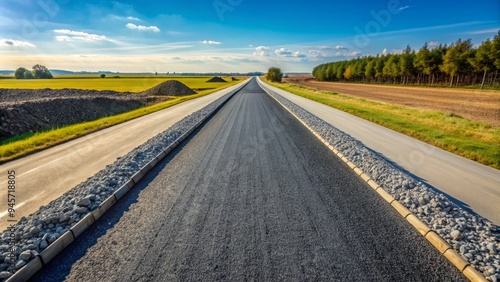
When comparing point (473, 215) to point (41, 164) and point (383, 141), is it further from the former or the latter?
point (41, 164)

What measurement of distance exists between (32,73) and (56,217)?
13331 cm

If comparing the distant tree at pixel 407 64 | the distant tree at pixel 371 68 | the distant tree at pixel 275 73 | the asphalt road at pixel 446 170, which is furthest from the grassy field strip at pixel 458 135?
the distant tree at pixel 275 73

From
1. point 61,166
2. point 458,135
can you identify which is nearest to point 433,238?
point 61,166

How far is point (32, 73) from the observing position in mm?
100875

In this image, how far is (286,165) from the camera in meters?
7.92

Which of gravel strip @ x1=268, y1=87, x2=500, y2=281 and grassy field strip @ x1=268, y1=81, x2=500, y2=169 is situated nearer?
gravel strip @ x1=268, y1=87, x2=500, y2=281

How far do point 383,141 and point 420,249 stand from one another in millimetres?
8210

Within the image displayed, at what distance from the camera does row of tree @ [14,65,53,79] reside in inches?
3844

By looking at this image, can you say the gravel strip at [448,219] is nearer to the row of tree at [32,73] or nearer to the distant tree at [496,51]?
the distant tree at [496,51]

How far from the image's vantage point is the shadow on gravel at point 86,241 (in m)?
3.60

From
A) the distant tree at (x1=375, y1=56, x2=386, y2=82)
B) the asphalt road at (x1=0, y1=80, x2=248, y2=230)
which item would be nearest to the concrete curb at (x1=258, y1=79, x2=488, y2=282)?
the asphalt road at (x1=0, y1=80, x2=248, y2=230)

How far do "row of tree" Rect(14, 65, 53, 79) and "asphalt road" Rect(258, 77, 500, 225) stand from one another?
132 m

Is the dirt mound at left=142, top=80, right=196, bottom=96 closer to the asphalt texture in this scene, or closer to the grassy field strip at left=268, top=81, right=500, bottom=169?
the grassy field strip at left=268, top=81, right=500, bottom=169

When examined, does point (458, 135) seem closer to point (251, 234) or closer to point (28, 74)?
point (251, 234)
